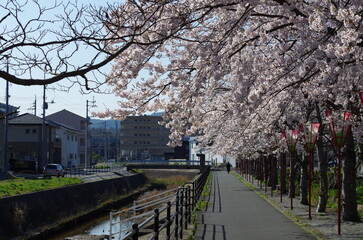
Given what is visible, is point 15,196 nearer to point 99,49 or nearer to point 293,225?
point 293,225

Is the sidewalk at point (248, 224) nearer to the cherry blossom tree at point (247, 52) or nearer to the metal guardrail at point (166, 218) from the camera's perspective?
the metal guardrail at point (166, 218)

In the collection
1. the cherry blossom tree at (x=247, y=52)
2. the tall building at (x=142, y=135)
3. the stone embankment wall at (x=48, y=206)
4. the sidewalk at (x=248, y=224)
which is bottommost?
the stone embankment wall at (x=48, y=206)

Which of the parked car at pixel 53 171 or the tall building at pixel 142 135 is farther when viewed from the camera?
the tall building at pixel 142 135

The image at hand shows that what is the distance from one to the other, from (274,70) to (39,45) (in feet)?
17.7

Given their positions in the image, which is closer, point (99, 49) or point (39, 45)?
point (39, 45)

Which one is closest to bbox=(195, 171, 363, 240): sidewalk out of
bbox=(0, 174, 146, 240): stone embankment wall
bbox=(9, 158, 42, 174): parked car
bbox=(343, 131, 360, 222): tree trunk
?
bbox=(343, 131, 360, 222): tree trunk

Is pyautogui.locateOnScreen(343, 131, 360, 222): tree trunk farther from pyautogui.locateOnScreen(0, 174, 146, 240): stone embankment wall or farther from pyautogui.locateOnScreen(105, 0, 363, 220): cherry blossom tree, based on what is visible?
pyautogui.locateOnScreen(0, 174, 146, 240): stone embankment wall

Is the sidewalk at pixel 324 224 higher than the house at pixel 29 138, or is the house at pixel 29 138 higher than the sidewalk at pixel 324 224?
the house at pixel 29 138

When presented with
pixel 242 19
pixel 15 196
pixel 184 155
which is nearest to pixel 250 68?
pixel 242 19

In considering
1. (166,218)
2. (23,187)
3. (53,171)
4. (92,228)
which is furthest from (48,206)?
(53,171)

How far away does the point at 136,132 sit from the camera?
142 meters

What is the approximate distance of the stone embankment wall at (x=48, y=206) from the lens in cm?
2031

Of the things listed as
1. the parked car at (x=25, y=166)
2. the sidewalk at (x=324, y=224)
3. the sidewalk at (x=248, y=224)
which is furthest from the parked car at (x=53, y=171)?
the sidewalk at (x=324, y=224)

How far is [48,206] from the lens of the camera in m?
25.4
